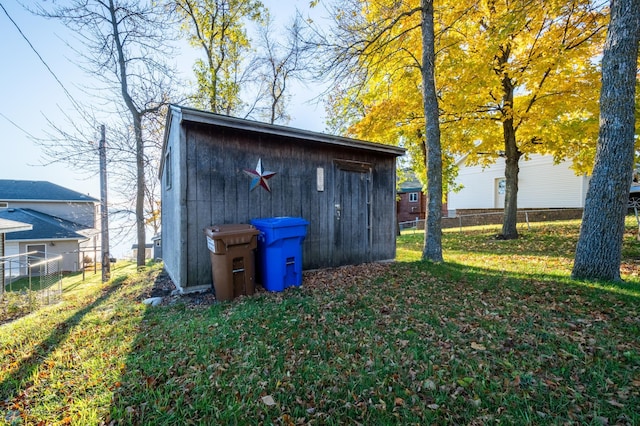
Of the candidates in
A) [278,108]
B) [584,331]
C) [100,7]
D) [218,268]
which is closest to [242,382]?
[218,268]

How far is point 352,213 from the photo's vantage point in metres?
6.11

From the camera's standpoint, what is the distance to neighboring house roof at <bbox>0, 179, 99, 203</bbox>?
59.0ft

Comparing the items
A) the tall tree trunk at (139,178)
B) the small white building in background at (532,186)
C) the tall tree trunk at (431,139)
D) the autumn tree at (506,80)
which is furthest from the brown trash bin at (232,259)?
the small white building in background at (532,186)

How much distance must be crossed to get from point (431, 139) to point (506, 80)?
18.0 feet

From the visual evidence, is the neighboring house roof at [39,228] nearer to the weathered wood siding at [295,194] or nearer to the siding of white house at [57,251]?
the siding of white house at [57,251]

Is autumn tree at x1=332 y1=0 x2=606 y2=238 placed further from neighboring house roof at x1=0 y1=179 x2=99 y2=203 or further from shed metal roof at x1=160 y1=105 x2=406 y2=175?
neighboring house roof at x1=0 y1=179 x2=99 y2=203

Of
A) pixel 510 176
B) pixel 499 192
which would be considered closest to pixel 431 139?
pixel 510 176

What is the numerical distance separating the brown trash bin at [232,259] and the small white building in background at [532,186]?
1279 cm

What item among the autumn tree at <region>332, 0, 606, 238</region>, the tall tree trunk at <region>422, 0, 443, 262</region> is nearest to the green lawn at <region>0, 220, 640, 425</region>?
the tall tree trunk at <region>422, 0, 443, 262</region>

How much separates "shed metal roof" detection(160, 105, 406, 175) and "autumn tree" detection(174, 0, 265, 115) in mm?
8915

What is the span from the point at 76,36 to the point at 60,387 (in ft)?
37.6

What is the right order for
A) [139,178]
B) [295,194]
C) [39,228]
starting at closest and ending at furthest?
[295,194] < [139,178] < [39,228]

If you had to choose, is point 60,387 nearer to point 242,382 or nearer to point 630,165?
point 242,382

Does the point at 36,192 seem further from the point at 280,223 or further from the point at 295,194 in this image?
the point at 280,223
